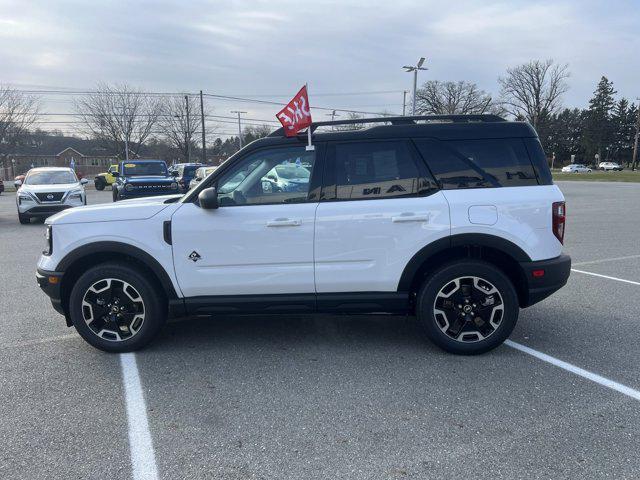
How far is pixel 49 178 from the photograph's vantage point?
14.8 m

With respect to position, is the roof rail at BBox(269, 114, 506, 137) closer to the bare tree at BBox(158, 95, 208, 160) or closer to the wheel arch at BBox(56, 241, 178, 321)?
the wheel arch at BBox(56, 241, 178, 321)

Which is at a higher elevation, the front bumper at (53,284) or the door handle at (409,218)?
the door handle at (409,218)

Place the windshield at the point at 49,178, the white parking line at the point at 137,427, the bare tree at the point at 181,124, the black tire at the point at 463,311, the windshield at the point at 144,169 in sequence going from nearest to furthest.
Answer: the white parking line at the point at 137,427, the black tire at the point at 463,311, the windshield at the point at 49,178, the windshield at the point at 144,169, the bare tree at the point at 181,124

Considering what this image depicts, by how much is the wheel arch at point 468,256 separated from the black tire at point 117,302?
2.14 m

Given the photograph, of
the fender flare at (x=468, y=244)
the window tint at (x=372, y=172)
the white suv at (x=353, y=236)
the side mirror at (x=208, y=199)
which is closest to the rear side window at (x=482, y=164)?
the white suv at (x=353, y=236)

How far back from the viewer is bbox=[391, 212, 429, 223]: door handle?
3.98 m

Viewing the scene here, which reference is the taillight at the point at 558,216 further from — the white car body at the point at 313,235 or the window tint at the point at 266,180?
the window tint at the point at 266,180

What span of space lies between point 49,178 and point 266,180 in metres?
13.4

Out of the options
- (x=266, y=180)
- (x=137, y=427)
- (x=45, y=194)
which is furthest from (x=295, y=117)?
(x=45, y=194)

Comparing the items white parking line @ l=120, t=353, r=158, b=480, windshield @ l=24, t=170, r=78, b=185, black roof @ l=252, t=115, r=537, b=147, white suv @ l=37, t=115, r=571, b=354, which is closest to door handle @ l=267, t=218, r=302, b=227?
white suv @ l=37, t=115, r=571, b=354

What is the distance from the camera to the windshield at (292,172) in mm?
4105

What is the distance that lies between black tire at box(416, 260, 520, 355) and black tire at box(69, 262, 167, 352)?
2295 millimetres

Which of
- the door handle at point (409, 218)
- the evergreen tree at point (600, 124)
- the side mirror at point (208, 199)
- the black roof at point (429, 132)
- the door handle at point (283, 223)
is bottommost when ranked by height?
the door handle at point (283, 223)

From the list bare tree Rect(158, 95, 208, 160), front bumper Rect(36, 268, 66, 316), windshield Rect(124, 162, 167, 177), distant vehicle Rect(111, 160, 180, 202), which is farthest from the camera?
bare tree Rect(158, 95, 208, 160)
